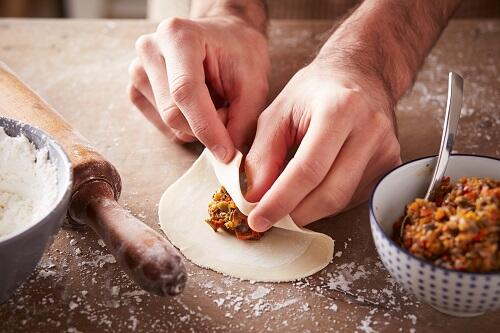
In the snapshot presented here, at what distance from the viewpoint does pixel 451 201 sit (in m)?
0.90

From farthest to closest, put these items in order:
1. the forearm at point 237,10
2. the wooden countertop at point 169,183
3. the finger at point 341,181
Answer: the forearm at point 237,10, the finger at point 341,181, the wooden countertop at point 169,183

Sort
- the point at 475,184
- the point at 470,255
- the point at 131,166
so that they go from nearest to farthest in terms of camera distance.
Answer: the point at 470,255, the point at 475,184, the point at 131,166

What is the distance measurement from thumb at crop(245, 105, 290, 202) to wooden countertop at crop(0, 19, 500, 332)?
141mm

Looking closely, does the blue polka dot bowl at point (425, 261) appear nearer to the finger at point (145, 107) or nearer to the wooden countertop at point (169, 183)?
the wooden countertop at point (169, 183)

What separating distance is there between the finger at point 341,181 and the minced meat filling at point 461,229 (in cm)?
14

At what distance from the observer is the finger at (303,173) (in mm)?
968

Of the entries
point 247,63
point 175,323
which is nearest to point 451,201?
point 175,323

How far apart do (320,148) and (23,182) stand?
1.58ft

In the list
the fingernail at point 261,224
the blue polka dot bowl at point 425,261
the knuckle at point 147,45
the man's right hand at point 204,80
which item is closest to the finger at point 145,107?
the man's right hand at point 204,80

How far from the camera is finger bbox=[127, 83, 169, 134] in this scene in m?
1.34

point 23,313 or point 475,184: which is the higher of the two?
point 475,184

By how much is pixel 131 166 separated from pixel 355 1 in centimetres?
97

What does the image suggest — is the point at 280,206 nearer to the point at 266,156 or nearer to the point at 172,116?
the point at 266,156

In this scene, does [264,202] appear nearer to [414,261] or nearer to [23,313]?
[414,261]
